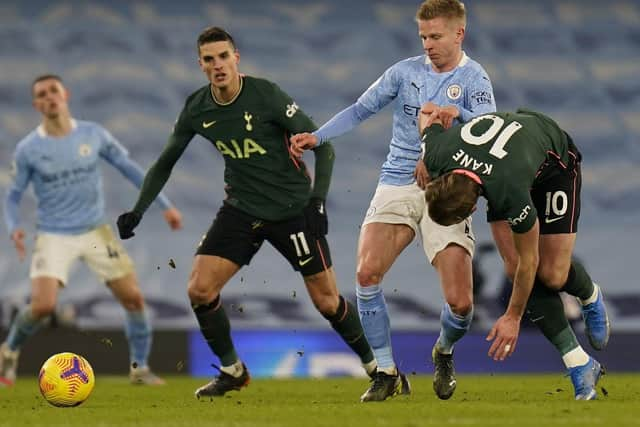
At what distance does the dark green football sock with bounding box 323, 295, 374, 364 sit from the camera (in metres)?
9.00

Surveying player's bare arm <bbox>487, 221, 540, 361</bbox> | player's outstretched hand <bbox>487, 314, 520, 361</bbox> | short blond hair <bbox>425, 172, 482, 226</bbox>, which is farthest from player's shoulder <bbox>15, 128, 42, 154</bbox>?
player's outstretched hand <bbox>487, 314, 520, 361</bbox>

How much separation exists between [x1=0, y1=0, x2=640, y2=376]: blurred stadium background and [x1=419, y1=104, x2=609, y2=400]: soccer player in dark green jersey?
8445mm

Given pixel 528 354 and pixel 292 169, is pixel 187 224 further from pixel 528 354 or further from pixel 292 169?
pixel 292 169

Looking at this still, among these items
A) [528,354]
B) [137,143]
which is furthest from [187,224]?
[528,354]

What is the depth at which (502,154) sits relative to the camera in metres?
6.93

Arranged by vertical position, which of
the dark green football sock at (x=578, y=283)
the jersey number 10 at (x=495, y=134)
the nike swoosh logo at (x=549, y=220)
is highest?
the jersey number 10 at (x=495, y=134)

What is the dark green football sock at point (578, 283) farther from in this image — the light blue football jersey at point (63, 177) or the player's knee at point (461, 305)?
the light blue football jersey at point (63, 177)

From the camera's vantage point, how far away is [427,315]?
1639cm

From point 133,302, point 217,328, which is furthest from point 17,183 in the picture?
point 217,328

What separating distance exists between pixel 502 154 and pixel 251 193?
2413mm

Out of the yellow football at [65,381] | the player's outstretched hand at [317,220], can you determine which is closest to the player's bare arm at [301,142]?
the player's outstretched hand at [317,220]

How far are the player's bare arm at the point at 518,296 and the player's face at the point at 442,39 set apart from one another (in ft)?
4.65

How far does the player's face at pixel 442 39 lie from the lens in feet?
25.8

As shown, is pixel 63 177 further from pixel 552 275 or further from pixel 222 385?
pixel 552 275
